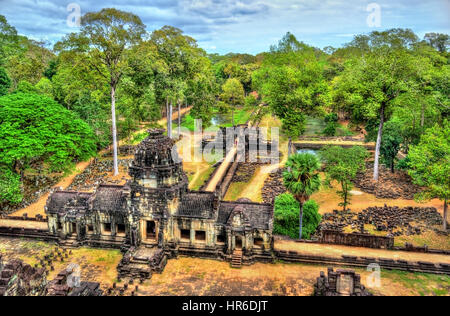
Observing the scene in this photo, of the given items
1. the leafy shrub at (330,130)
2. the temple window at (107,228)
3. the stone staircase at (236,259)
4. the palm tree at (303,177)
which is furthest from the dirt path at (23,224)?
the leafy shrub at (330,130)

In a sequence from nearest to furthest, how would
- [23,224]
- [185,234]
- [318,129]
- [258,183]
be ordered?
[185,234], [23,224], [258,183], [318,129]

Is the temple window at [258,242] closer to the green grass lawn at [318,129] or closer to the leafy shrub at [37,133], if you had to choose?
the leafy shrub at [37,133]

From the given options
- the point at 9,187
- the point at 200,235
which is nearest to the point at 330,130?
the point at 200,235

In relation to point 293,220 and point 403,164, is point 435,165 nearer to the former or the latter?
point 293,220

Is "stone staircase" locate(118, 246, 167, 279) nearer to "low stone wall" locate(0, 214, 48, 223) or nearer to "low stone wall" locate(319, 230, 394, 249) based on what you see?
"low stone wall" locate(0, 214, 48, 223)

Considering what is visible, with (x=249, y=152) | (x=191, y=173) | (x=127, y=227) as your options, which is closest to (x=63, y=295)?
(x=127, y=227)

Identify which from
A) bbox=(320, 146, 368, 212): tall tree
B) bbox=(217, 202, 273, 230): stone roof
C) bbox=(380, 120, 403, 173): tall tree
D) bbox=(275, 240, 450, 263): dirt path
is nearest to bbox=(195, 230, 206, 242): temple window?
bbox=(217, 202, 273, 230): stone roof
